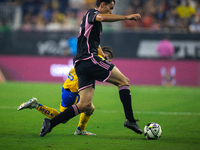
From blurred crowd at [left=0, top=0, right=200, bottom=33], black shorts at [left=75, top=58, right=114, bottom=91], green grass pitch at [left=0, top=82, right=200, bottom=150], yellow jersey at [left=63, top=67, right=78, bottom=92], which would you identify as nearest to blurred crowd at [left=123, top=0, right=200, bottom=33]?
blurred crowd at [left=0, top=0, right=200, bottom=33]

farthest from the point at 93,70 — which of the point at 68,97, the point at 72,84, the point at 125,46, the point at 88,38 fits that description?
the point at 125,46

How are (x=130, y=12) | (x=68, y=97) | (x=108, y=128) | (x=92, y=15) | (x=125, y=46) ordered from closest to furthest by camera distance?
1. (x=92, y=15)
2. (x=68, y=97)
3. (x=108, y=128)
4. (x=125, y=46)
5. (x=130, y=12)

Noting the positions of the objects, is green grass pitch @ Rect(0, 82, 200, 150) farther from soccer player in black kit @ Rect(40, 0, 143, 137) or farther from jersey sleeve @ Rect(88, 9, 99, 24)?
→ jersey sleeve @ Rect(88, 9, 99, 24)

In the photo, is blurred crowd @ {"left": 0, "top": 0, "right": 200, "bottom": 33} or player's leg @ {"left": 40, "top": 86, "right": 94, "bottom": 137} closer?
player's leg @ {"left": 40, "top": 86, "right": 94, "bottom": 137}

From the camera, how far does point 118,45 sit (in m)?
17.2

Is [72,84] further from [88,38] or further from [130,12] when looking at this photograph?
[130,12]

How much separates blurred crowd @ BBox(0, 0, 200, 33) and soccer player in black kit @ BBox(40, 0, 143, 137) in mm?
12234

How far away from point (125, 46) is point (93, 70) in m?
12.0

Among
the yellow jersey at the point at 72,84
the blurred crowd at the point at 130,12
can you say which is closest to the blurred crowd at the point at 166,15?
the blurred crowd at the point at 130,12

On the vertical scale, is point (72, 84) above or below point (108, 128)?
above

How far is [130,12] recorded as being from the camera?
1952 centimetres

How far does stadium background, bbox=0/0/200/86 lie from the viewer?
16.7 metres

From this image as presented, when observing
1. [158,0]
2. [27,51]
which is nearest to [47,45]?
[27,51]

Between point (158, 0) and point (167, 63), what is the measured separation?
17.8ft
